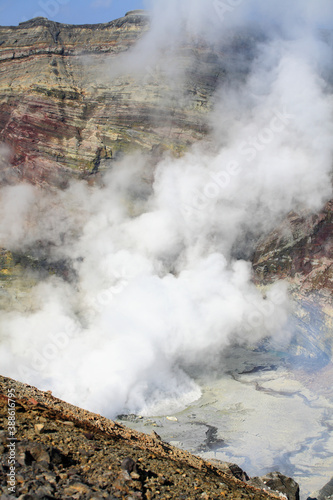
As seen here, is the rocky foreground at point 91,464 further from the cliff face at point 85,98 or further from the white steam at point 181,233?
the cliff face at point 85,98

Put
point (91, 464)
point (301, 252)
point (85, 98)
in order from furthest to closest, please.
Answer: point (85, 98)
point (301, 252)
point (91, 464)

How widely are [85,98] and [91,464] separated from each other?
82.0ft

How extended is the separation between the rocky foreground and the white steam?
1107 cm

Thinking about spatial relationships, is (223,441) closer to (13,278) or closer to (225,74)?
(13,278)

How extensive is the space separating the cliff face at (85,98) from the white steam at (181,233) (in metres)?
1.36

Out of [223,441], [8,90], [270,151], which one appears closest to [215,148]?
[270,151]

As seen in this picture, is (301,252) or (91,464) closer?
(91,464)

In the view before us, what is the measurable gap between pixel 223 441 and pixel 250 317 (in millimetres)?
10321

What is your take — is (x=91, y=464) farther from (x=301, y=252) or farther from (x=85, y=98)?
(x=85, y=98)

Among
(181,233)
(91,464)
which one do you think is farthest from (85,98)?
(91,464)

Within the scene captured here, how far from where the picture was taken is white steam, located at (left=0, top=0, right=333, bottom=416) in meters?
20.8

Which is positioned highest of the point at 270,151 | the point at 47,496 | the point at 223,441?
the point at 270,151

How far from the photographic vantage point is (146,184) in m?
25.3

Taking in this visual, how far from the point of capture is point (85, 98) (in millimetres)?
26297
